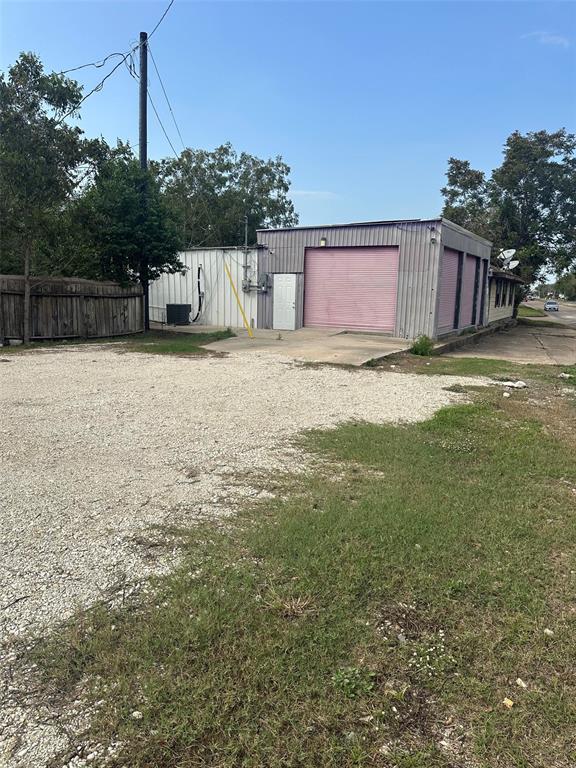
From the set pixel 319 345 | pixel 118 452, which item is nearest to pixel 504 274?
pixel 319 345

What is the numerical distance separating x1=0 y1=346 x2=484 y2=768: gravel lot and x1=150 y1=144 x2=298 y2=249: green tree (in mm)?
27592

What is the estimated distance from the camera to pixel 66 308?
48.9ft

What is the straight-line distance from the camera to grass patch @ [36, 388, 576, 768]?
6.41ft

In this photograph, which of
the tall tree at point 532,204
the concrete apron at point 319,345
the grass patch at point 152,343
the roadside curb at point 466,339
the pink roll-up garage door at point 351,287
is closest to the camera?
the concrete apron at point 319,345

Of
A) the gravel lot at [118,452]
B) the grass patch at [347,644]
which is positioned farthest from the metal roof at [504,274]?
the grass patch at [347,644]

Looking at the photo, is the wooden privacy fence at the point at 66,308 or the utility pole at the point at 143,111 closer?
the wooden privacy fence at the point at 66,308

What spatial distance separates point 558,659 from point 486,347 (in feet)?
57.4

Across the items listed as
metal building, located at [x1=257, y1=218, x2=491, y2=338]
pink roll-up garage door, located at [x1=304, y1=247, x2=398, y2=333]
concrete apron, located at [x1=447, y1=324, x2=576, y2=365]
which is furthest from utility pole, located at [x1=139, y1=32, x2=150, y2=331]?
concrete apron, located at [x1=447, y1=324, x2=576, y2=365]

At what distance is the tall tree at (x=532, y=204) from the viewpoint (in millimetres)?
32125

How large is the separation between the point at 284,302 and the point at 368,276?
10.4 ft

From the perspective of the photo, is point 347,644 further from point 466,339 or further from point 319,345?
point 466,339

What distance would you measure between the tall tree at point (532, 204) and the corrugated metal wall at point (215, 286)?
67.7 ft

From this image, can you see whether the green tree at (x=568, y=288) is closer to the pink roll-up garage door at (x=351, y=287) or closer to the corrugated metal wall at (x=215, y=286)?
the pink roll-up garage door at (x=351, y=287)

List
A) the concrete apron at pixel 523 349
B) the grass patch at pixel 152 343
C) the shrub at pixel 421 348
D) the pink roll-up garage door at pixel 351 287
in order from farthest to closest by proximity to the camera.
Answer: the pink roll-up garage door at pixel 351 287 → the concrete apron at pixel 523 349 → the shrub at pixel 421 348 → the grass patch at pixel 152 343
